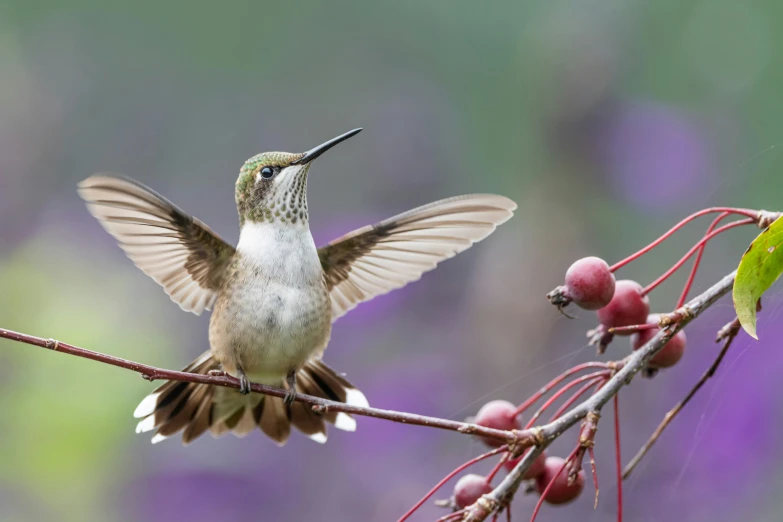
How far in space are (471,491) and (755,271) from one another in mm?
589

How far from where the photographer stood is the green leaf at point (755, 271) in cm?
117

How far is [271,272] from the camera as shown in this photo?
1.82 meters

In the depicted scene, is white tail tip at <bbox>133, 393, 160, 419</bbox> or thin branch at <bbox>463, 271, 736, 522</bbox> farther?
white tail tip at <bbox>133, 393, 160, 419</bbox>

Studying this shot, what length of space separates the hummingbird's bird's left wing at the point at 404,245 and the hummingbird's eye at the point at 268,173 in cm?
20

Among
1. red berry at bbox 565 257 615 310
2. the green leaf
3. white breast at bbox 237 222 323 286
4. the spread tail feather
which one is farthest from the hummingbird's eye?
the green leaf

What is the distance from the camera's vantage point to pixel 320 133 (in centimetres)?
520

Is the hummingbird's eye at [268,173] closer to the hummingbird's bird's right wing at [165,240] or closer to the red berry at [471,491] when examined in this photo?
the hummingbird's bird's right wing at [165,240]

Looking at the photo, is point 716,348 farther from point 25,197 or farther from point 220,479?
point 25,197

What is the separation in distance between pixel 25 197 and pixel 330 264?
1.94m

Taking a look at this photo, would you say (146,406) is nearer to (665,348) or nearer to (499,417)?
(499,417)

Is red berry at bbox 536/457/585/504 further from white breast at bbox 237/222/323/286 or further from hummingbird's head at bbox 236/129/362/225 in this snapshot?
hummingbird's head at bbox 236/129/362/225

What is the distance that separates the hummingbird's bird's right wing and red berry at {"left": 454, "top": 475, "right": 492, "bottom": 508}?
2.43ft

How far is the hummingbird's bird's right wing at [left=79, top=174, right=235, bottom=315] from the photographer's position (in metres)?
1.63

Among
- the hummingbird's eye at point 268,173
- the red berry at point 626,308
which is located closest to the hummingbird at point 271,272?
the hummingbird's eye at point 268,173
